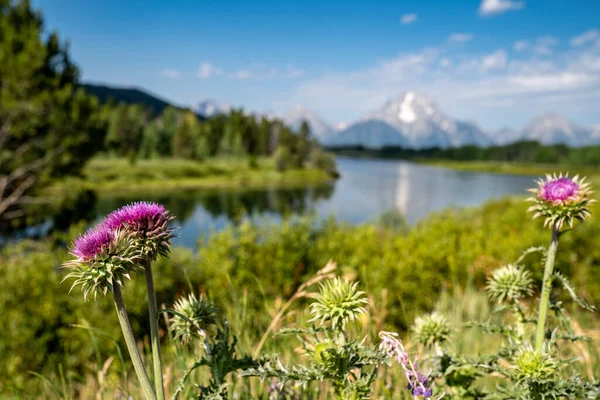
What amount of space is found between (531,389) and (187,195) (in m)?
57.9

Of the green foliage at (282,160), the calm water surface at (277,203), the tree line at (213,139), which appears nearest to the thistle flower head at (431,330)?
the calm water surface at (277,203)

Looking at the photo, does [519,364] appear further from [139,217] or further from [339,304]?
[139,217]

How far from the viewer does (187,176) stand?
75375 mm

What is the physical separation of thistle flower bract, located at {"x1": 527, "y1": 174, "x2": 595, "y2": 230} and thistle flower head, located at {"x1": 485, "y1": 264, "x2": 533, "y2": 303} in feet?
1.04

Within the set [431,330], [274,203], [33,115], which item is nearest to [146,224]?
[431,330]

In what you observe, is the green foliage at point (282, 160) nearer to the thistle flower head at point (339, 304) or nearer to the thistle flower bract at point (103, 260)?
the thistle flower head at point (339, 304)

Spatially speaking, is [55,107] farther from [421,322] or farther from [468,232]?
[421,322]

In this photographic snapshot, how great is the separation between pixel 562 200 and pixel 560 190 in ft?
0.14

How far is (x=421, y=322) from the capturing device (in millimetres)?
1981

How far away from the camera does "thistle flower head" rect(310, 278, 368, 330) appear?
4.57 ft

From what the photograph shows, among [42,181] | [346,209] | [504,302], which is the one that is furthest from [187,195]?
[504,302]

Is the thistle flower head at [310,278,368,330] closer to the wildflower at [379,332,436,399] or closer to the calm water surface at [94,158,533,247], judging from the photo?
the wildflower at [379,332,436,399]

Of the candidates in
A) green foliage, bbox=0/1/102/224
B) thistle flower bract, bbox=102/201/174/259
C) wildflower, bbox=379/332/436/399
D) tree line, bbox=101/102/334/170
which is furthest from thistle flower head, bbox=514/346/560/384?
tree line, bbox=101/102/334/170

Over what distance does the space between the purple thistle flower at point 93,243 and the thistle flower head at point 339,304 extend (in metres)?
0.70
